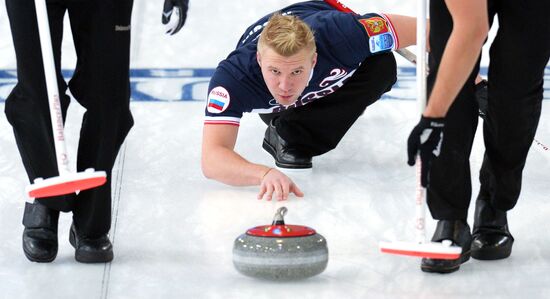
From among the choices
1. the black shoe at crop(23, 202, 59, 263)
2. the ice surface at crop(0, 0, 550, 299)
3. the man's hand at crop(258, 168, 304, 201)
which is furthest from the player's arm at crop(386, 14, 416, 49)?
the black shoe at crop(23, 202, 59, 263)

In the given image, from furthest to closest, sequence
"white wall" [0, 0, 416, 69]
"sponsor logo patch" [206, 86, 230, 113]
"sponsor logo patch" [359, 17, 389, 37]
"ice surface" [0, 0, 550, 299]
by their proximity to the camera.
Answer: "white wall" [0, 0, 416, 69] → "sponsor logo patch" [359, 17, 389, 37] → "sponsor logo patch" [206, 86, 230, 113] → "ice surface" [0, 0, 550, 299]

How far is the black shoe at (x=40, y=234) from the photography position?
3.28 metres

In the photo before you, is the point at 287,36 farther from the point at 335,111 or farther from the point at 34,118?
the point at 34,118

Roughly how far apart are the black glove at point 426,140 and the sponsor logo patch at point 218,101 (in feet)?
3.34

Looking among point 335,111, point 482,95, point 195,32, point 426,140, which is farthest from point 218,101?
point 195,32

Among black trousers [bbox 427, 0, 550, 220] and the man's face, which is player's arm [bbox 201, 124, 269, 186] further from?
black trousers [bbox 427, 0, 550, 220]

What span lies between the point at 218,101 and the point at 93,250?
2.50 feet

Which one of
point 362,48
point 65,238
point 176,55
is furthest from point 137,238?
point 176,55

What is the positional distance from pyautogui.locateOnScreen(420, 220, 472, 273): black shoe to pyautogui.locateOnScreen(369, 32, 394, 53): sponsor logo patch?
999 mm

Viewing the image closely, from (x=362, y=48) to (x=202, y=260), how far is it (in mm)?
1060

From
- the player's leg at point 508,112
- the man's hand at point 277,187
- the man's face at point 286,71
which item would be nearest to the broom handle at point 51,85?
the man's hand at point 277,187

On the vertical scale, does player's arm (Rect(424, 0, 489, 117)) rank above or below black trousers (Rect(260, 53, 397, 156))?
above

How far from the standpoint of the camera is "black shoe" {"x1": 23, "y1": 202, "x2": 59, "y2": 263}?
3.28 m

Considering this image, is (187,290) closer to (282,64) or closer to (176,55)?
(282,64)
